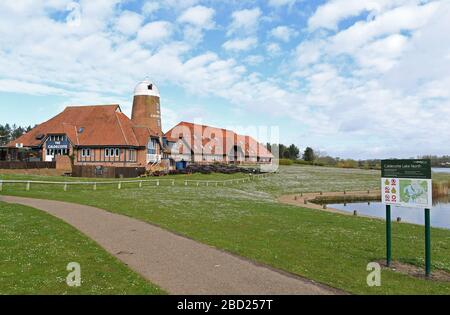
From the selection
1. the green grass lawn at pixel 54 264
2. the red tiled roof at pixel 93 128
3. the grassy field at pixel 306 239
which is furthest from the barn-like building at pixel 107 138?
the green grass lawn at pixel 54 264

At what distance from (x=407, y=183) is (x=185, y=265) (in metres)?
7.13

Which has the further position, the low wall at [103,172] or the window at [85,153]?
the window at [85,153]

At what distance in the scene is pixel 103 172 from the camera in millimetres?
52938

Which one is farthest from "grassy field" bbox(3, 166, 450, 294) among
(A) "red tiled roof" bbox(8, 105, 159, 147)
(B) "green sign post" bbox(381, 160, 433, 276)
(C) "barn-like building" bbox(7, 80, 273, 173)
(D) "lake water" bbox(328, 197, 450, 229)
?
(A) "red tiled roof" bbox(8, 105, 159, 147)

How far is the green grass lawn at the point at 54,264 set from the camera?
8602mm

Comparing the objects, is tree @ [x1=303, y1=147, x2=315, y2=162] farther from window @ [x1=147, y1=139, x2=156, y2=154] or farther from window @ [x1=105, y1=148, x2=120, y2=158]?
window @ [x1=105, y1=148, x2=120, y2=158]

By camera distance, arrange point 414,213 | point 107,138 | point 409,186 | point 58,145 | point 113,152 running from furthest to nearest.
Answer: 1. point 107,138
2. point 113,152
3. point 58,145
4. point 414,213
5. point 409,186

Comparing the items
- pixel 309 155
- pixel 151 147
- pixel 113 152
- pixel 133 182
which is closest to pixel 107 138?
pixel 113 152

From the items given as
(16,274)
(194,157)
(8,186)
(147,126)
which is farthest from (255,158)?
(16,274)

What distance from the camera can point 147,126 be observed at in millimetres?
68750

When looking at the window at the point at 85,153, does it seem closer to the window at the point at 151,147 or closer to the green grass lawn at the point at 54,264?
the window at the point at 151,147

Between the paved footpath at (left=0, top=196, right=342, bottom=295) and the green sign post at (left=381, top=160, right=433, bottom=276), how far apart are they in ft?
13.9

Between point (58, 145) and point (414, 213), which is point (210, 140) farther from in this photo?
point (414, 213)
